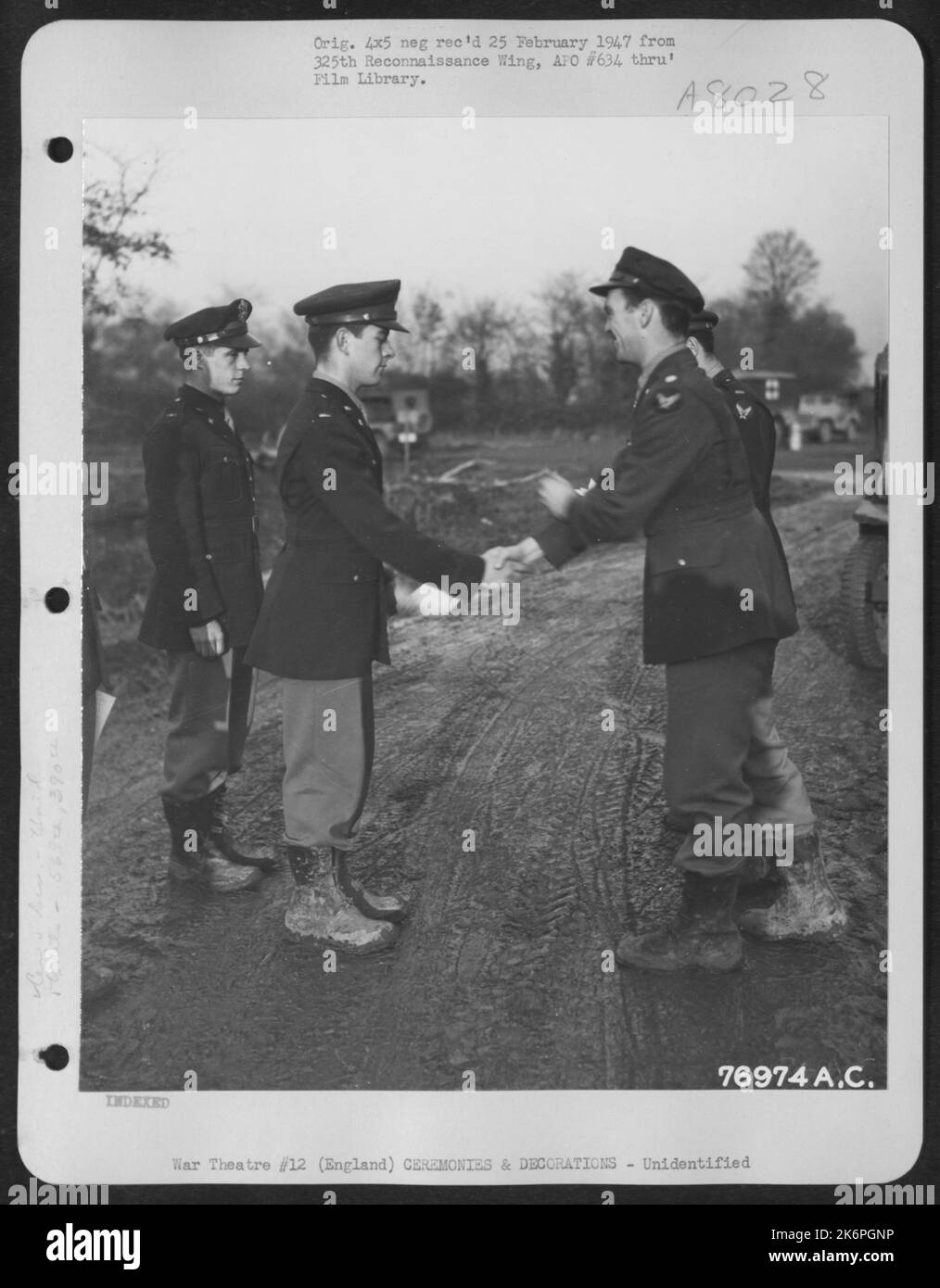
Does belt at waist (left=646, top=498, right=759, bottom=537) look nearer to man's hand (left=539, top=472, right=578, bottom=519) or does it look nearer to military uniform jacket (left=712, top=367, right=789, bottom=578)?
military uniform jacket (left=712, top=367, right=789, bottom=578)

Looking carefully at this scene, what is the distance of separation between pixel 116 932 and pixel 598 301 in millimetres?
1684

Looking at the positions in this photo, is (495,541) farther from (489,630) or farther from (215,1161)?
(215,1161)

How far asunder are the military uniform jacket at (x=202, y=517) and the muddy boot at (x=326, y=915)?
49 centimetres

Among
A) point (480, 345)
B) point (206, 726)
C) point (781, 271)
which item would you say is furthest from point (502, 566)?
point (781, 271)

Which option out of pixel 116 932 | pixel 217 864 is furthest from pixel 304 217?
pixel 116 932

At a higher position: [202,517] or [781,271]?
[781,271]

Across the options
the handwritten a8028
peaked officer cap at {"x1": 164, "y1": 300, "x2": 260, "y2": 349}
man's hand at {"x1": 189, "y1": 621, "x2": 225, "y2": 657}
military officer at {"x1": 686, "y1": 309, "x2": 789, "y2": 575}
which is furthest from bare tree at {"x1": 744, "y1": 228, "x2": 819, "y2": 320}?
man's hand at {"x1": 189, "y1": 621, "x2": 225, "y2": 657}

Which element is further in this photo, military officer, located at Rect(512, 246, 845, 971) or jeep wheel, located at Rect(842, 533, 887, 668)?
jeep wheel, located at Rect(842, 533, 887, 668)

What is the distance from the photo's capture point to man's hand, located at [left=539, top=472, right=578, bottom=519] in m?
2.34

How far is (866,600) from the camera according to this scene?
7.97 ft

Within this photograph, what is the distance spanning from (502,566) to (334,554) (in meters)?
0.35

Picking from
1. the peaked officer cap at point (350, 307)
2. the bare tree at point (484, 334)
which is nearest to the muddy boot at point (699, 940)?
the bare tree at point (484, 334)

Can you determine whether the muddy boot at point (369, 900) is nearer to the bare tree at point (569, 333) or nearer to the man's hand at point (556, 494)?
the man's hand at point (556, 494)

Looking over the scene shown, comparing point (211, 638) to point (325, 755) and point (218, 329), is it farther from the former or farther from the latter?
point (218, 329)
